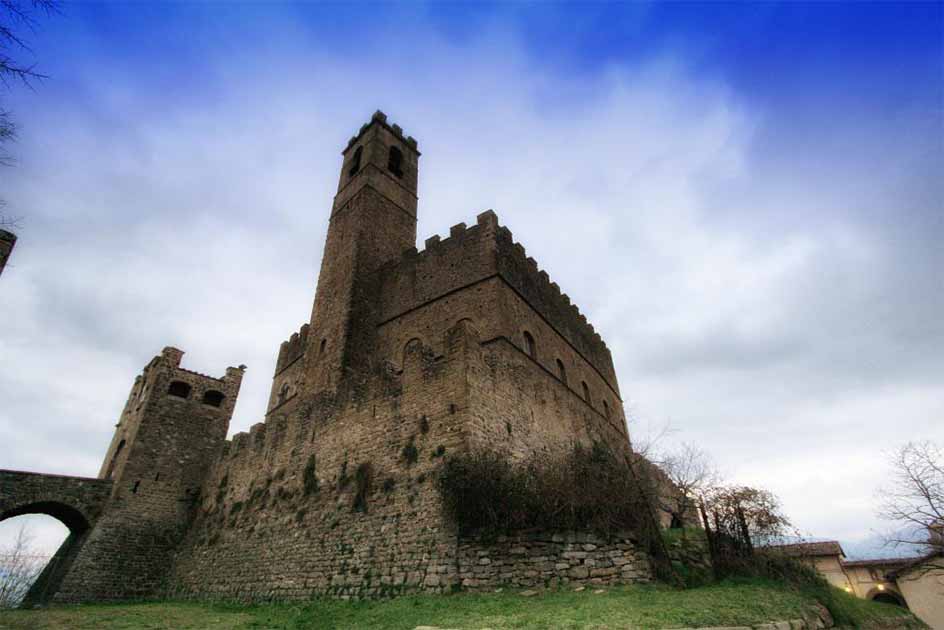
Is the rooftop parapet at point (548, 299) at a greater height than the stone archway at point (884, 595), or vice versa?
the rooftop parapet at point (548, 299)

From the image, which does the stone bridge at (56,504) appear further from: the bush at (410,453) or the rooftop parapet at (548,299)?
the rooftop parapet at (548,299)

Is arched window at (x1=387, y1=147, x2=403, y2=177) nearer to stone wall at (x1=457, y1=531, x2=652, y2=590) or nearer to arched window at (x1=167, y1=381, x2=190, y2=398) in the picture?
arched window at (x1=167, y1=381, x2=190, y2=398)

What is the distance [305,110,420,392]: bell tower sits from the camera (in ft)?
60.1

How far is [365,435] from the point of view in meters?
13.2

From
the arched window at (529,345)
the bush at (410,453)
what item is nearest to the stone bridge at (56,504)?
the bush at (410,453)

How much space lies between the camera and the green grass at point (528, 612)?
648cm

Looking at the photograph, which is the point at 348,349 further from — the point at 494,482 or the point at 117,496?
the point at 117,496

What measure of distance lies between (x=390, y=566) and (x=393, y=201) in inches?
678

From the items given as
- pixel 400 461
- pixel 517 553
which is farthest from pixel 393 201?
pixel 517 553

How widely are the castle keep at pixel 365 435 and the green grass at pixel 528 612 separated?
65cm

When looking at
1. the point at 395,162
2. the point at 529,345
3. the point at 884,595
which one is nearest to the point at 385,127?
the point at 395,162

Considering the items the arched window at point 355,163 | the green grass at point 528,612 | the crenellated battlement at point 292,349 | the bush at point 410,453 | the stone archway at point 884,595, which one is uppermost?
the arched window at point 355,163

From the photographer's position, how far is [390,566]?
33.8ft

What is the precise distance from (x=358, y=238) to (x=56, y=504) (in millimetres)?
15380
